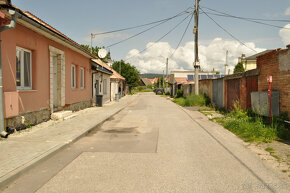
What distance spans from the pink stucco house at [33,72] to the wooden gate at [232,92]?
338 inches

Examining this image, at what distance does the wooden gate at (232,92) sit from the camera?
39.3ft

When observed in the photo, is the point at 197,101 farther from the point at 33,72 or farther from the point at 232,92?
the point at 33,72

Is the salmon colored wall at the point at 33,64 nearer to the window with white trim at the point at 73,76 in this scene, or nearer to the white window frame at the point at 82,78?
the window with white trim at the point at 73,76

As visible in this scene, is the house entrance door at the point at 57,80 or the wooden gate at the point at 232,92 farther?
the wooden gate at the point at 232,92

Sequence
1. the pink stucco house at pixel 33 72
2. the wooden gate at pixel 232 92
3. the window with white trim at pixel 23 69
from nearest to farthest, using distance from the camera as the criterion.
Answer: the pink stucco house at pixel 33 72, the window with white trim at pixel 23 69, the wooden gate at pixel 232 92

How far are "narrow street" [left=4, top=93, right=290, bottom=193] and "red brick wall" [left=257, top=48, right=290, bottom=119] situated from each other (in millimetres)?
2319

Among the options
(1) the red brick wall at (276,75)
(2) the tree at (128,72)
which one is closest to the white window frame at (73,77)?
(1) the red brick wall at (276,75)

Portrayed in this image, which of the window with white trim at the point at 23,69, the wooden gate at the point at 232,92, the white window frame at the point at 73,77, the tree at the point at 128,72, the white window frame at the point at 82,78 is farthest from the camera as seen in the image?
the tree at the point at 128,72

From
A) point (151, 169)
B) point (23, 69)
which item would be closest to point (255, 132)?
point (151, 169)

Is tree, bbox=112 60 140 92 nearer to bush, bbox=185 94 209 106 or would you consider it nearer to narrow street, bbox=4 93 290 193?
bush, bbox=185 94 209 106

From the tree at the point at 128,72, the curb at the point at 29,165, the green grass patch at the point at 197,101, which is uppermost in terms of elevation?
the tree at the point at 128,72

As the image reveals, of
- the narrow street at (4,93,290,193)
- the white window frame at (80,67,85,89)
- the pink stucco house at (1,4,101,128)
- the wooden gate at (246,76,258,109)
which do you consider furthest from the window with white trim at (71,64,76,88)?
the wooden gate at (246,76,258,109)

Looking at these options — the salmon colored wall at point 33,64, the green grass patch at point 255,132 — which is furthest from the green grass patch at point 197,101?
the salmon colored wall at point 33,64

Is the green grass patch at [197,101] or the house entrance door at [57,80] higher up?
the house entrance door at [57,80]
